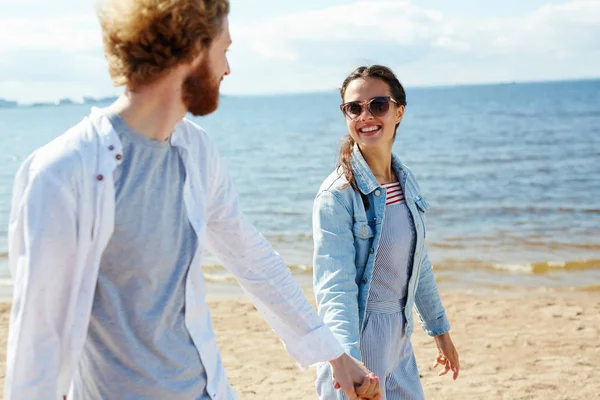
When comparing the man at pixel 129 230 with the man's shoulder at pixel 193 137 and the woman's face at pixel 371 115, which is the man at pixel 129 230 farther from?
the woman's face at pixel 371 115

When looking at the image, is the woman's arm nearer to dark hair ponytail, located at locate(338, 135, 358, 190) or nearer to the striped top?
dark hair ponytail, located at locate(338, 135, 358, 190)

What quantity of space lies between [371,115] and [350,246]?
0.68 m

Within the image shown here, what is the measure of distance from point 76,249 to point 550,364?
5.84 m

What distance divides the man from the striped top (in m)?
1.34

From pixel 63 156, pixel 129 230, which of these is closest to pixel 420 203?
pixel 129 230

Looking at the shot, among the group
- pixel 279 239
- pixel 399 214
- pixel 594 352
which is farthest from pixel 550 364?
pixel 279 239

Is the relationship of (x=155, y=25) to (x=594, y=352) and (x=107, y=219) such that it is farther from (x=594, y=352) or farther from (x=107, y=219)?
(x=594, y=352)

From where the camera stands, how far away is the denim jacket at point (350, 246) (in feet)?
10.5

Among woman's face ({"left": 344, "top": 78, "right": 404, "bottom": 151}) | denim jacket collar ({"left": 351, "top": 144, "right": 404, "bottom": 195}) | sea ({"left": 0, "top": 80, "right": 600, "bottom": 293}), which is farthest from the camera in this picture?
sea ({"left": 0, "top": 80, "right": 600, "bottom": 293})

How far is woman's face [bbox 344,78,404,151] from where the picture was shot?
3637 mm

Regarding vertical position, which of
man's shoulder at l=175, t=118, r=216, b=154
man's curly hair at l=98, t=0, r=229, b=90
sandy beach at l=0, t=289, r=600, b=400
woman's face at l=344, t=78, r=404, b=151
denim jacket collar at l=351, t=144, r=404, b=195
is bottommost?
sandy beach at l=0, t=289, r=600, b=400

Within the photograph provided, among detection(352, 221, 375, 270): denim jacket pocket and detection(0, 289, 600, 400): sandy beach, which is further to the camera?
detection(0, 289, 600, 400): sandy beach

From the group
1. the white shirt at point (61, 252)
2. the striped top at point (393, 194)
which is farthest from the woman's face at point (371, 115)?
the white shirt at point (61, 252)

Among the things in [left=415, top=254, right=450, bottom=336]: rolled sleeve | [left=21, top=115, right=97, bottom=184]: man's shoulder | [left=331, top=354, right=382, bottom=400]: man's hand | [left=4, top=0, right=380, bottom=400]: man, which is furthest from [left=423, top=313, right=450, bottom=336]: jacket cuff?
[left=21, top=115, right=97, bottom=184]: man's shoulder
